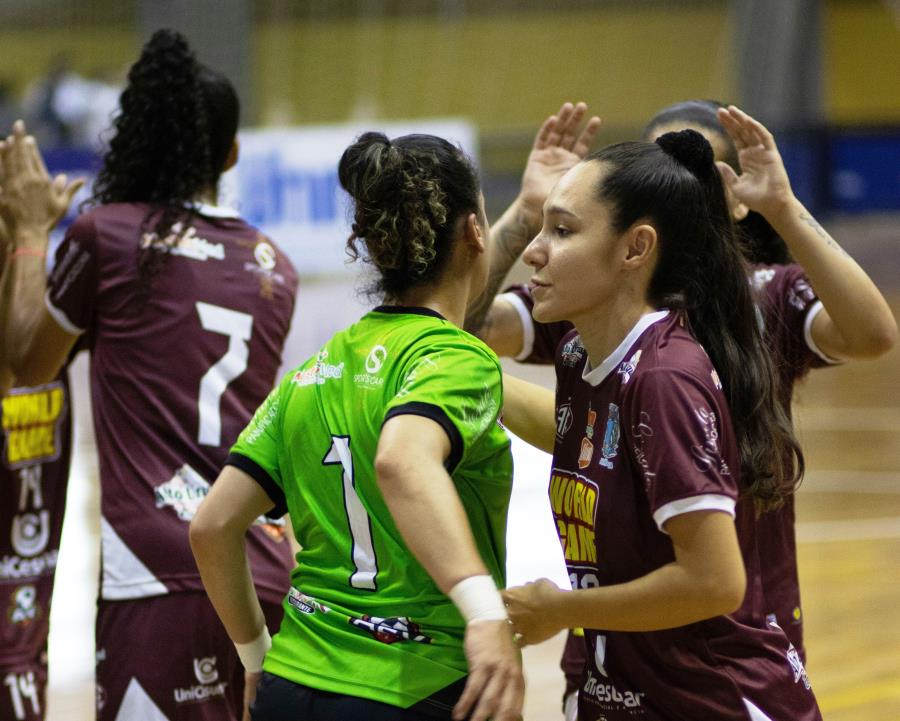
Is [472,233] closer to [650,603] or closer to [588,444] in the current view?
[588,444]

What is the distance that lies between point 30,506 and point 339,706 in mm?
1601

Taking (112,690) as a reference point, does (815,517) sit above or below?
below

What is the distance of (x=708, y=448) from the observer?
72.1 inches

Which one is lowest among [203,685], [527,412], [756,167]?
[203,685]

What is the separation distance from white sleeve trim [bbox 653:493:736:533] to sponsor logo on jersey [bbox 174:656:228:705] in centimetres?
134

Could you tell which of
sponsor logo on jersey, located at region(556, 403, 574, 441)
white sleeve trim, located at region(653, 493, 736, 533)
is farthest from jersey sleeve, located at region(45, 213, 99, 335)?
Result: white sleeve trim, located at region(653, 493, 736, 533)

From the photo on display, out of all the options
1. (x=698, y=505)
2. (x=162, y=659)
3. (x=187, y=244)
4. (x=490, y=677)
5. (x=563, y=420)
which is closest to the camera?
(x=490, y=677)

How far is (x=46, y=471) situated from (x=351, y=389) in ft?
5.03

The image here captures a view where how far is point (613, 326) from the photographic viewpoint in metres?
2.05

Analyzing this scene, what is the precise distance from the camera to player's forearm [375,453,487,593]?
5.66ft

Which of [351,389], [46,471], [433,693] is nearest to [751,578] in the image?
[433,693]

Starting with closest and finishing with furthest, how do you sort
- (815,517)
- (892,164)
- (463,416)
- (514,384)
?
(463,416) < (514,384) < (815,517) < (892,164)

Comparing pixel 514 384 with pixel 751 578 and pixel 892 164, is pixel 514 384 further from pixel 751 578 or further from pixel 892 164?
pixel 892 164

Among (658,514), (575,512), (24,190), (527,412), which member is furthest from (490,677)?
(24,190)
